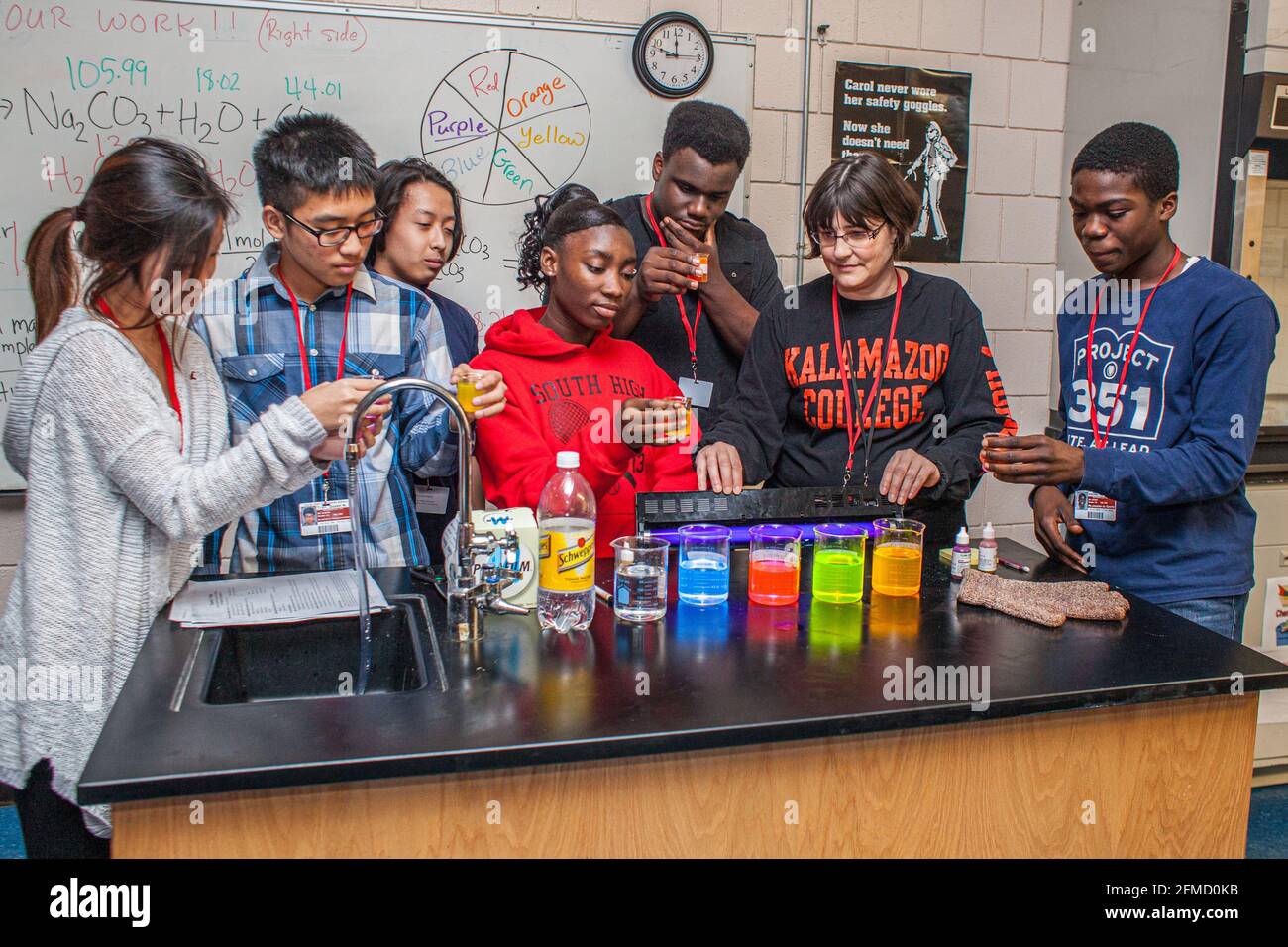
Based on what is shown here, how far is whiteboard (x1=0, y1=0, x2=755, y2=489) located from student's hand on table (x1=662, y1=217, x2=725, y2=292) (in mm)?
783

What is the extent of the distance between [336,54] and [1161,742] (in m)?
2.78

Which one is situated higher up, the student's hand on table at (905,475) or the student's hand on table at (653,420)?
the student's hand on table at (653,420)

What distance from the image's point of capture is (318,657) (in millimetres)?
1631

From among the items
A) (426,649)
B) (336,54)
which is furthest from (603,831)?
(336,54)

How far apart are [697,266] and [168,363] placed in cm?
122

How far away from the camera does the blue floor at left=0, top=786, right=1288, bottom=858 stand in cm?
270

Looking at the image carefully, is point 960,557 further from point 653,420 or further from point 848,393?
point 653,420

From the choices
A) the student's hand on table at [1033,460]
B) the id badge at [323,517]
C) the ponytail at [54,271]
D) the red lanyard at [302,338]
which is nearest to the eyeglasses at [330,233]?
the red lanyard at [302,338]

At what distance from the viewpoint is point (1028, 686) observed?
1387 mm

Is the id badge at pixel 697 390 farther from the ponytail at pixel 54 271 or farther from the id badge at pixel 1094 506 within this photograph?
the ponytail at pixel 54 271

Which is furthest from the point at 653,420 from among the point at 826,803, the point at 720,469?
the point at 826,803

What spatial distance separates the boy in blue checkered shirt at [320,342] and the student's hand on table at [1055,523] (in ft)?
4.18

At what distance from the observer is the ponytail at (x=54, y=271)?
1617 millimetres

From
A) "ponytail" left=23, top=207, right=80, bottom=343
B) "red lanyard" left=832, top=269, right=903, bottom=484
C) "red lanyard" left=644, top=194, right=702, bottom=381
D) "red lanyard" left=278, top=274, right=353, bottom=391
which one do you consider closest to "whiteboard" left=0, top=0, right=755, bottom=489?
"red lanyard" left=644, top=194, right=702, bottom=381
